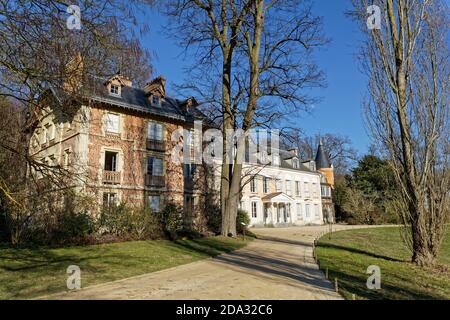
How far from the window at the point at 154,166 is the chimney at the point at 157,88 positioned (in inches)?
197

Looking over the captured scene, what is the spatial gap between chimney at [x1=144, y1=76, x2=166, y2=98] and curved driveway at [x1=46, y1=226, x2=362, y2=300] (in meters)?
16.8

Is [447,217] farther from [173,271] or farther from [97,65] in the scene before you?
[97,65]

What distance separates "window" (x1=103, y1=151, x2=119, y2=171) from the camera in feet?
69.7

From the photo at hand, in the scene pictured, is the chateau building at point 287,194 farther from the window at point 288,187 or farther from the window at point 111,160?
the window at point 111,160

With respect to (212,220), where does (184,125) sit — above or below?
above

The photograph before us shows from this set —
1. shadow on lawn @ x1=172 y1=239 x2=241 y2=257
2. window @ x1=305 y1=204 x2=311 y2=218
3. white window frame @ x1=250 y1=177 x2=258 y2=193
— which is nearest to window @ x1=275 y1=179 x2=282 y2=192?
white window frame @ x1=250 y1=177 x2=258 y2=193

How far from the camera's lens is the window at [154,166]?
74.2 feet

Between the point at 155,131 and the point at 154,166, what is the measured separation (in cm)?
252

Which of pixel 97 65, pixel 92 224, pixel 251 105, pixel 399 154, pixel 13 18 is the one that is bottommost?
pixel 92 224

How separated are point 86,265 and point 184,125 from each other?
16.3 m

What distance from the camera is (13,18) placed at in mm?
6168
